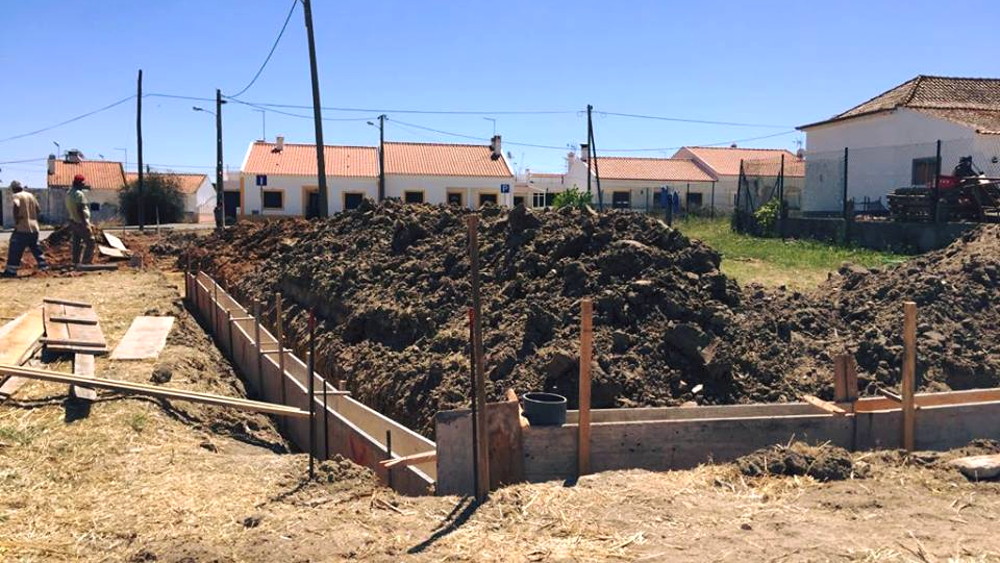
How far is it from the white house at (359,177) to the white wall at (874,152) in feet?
75.1

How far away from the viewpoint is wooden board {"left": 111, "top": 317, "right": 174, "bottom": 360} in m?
8.62

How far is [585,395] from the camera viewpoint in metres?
4.96

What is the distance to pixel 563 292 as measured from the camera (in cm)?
781

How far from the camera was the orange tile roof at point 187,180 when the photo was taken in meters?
54.6

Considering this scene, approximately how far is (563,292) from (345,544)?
420 cm

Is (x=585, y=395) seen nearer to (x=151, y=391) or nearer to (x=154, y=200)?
(x=151, y=391)

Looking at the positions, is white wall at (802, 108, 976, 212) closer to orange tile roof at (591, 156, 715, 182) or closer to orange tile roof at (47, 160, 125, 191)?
orange tile roof at (591, 156, 715, 182)

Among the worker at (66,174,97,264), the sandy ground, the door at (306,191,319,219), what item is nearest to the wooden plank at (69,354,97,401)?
the sandy ground

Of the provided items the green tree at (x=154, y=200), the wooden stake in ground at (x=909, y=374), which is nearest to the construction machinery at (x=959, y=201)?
the wooden stake in ground at (x=909, y=374)

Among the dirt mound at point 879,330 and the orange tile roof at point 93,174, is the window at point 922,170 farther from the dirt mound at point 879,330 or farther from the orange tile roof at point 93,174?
the orange tile roof at point 93,174

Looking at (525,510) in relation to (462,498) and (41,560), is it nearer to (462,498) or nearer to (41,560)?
(462,498)

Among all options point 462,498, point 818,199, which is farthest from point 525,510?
point 818,199

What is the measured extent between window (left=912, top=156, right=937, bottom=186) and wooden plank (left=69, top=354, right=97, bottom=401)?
68.6 feet

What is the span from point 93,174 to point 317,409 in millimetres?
56584
